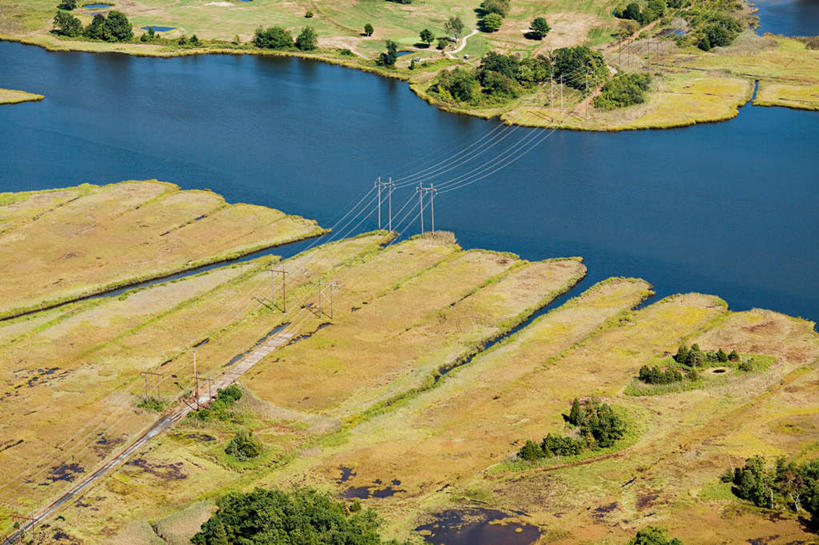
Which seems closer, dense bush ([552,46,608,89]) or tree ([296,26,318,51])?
dense bush ([552,46,608,89])

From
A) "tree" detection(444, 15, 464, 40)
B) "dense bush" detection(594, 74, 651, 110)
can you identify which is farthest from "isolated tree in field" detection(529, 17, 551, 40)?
"dense bush" detection(594, 74, 651, 110)

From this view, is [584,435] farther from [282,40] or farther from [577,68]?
[282,40]

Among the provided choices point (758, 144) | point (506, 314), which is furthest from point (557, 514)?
point (758, 144)

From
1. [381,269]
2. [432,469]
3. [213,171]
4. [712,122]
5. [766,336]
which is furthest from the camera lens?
[712,122]

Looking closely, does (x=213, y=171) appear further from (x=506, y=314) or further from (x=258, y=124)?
(x=506, y=314)

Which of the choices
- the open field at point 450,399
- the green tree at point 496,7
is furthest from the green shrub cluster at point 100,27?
the open field at point 450,399

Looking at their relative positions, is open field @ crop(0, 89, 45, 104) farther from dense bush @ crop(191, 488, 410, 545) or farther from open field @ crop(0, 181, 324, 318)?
dense bush @ crop(191, 488, 410, 545)
